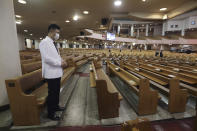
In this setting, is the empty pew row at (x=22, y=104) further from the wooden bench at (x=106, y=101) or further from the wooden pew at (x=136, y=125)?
the wooden pew at (x=136, y=125)

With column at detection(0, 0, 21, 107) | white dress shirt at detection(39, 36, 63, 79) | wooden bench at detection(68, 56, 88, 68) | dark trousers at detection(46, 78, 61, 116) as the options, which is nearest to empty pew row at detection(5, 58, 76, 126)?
dark trousers at detection(46, 78, 61, 116)

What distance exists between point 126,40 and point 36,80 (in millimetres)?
22118

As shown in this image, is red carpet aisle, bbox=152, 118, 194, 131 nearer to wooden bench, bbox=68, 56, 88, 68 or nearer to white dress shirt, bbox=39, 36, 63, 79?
white dress shirt, bbox=39, 36, 63, 79

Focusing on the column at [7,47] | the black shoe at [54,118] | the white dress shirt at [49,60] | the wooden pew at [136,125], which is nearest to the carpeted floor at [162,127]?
the black shoe at [54,118]

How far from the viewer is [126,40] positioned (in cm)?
2234

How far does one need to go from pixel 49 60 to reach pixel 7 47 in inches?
45.9

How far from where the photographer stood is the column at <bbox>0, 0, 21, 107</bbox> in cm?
197

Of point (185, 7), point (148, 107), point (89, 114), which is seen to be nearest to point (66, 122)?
point (89, 114)

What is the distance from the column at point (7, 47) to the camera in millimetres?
1968

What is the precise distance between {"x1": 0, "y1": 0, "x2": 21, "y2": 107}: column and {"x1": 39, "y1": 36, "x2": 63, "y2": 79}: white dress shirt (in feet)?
3.20

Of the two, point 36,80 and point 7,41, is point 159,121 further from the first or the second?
point 7,41

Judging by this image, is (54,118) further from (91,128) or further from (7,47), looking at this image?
(7,47)

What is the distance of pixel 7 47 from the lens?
80.3 inches

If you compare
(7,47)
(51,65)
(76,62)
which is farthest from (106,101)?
(76,62)
